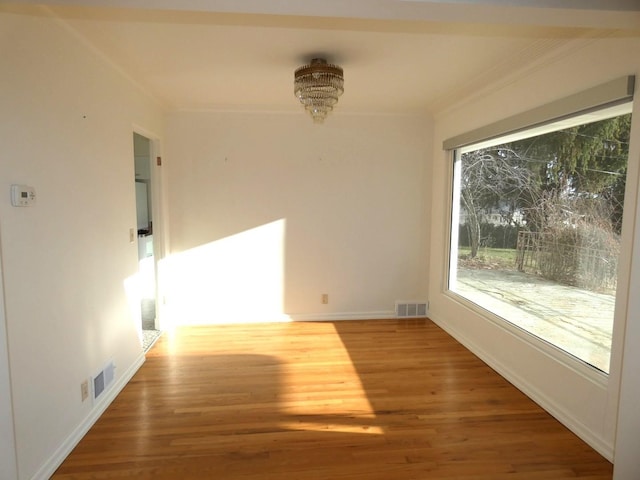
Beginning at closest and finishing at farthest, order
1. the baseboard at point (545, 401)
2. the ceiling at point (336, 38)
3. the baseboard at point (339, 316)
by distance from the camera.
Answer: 1. the ceiling at point (336, 38)
2. the baseboard at point (545, 401)
3. the baseboard at point (339, 316)

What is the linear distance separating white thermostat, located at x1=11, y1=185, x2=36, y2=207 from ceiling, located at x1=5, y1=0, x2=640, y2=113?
0.76m

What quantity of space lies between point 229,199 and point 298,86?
1919 millimetres

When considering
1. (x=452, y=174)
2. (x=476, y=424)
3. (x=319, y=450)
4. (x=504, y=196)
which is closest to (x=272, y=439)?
(x=319, y=450)

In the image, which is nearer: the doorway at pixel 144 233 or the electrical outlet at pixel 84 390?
the electrical outlet at pixel 84 390

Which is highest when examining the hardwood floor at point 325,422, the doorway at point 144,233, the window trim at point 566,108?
the window trim at point 566,108

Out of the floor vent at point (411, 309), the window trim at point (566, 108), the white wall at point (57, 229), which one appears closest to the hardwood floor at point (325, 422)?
the white wall at point (57, 229)

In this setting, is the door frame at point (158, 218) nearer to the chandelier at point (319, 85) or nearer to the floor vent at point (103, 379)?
the floor vent at point (103, 379)

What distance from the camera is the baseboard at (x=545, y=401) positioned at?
7.15ft

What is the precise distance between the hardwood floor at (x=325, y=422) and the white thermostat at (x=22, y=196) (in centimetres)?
144

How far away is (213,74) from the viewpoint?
3109 mm

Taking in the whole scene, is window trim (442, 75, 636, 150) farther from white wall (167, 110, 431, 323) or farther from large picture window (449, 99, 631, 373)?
white wall (167, 110, 431, 323)

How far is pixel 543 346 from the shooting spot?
2691mm

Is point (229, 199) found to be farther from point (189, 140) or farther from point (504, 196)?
point (504, 196)

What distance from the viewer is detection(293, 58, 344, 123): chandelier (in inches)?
105
